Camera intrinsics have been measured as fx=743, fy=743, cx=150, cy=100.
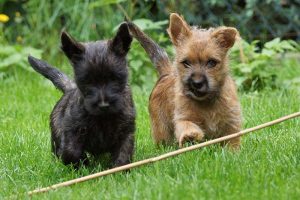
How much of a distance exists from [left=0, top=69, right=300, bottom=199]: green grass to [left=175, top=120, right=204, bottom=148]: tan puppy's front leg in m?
0.17

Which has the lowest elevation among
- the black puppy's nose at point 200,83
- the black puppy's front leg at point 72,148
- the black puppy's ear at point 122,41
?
the black puppy's front leg at point 72,148

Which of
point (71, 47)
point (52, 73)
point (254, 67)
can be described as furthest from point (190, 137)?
point (254, 67)

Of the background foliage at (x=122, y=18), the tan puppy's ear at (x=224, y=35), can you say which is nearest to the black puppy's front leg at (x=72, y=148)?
the tan puppy's ear at (x=224, y=35)

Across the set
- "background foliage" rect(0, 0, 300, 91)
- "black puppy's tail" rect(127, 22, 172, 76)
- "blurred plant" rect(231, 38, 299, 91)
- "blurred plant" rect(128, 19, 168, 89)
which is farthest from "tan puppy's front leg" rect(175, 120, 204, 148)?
"background foliage" rect(0, 0, 300, 91)

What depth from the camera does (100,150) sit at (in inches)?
209

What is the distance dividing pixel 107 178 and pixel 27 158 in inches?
36.4

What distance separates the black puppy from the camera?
16.0ft

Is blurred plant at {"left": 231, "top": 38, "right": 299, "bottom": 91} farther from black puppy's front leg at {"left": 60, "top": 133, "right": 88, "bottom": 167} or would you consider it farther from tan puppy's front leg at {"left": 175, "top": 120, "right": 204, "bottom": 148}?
black puppy's front leg at {"left": 60, "top": 133, "right": 88, "bottom": 167}

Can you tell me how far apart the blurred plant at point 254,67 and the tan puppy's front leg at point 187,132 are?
3.11 meters

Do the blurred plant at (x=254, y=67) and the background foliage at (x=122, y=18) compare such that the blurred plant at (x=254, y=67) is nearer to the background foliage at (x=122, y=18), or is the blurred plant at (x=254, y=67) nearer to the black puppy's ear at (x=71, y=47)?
the background foliage at (x=122, y=18)

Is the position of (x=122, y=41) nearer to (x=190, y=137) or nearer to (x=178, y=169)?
(x=190, y=137)

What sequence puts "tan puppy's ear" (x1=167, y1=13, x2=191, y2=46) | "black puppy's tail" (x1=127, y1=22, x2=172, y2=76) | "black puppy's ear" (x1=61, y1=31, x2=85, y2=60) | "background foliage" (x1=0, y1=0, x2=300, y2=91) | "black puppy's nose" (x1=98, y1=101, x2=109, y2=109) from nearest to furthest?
"black puppy's nose" (x1=98, y1=101, x2=109, y2=109) < "black puppy's ear" (x1=61, y1=31, x2=85, y2=60) < "tan puppy's ear" (x1=167, y1=13, x2=191, y2=46) < "black puppy's tail" (x1=127, y1=22, x2=172, y2=76) < "background foliage" (x1=0, y1=0, x2=300, y2=91)

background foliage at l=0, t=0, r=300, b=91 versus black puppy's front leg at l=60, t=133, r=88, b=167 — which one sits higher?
black puppy's front leg at l=60, t=133, r=88, b=167

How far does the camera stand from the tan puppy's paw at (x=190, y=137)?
5.36m
